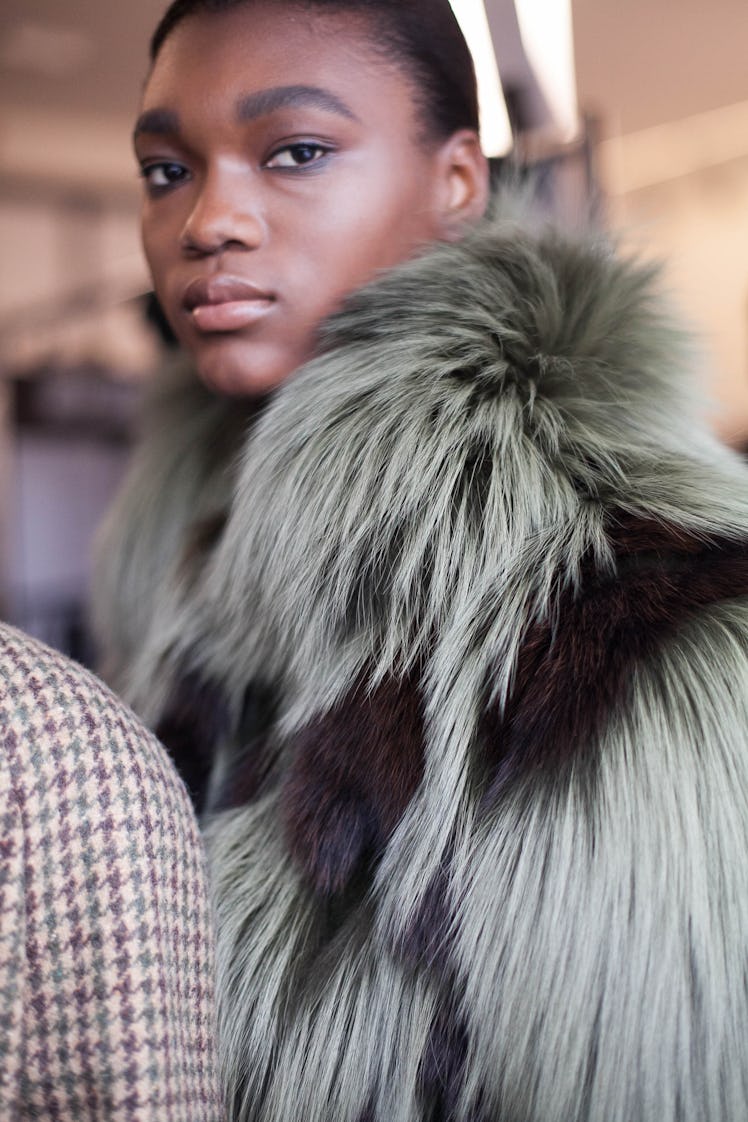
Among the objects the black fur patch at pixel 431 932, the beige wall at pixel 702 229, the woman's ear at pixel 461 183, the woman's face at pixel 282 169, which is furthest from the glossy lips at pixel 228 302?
the black fur patch at pixel 431 932

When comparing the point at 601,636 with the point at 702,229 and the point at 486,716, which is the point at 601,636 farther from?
the point at 702,229

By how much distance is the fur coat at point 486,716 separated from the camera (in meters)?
0.40

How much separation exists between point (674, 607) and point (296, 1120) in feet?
0.95

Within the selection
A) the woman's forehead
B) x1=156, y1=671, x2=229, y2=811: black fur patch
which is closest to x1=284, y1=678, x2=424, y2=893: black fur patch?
x1=156, y1=671, x2=229, y2=811: black fur patch

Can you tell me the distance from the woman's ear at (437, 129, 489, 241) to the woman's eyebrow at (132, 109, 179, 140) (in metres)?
0.16

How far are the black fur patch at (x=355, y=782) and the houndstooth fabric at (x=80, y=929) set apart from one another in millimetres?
77

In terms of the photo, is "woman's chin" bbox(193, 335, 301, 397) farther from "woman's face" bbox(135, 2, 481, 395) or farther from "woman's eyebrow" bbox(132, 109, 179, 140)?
"woman's eyebrow" bbox(132, 109, 179, 140)

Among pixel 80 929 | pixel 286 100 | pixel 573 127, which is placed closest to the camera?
pixel 80 929

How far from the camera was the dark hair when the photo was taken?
57 cm

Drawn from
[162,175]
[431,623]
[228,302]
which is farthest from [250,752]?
[162,175]

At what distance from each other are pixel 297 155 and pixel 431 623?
292mm

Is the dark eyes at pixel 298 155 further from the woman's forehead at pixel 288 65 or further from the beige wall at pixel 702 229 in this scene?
the beige wall at pixel 702 229

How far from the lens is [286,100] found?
0.56 meters

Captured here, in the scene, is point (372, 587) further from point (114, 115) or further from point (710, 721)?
point (114, 115)
